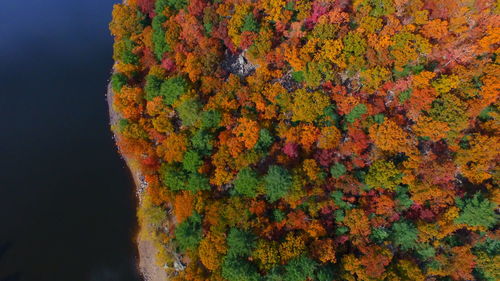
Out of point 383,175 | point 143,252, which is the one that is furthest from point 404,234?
point 143,252

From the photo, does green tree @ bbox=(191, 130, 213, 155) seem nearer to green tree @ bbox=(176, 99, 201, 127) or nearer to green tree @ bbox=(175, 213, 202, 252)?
green tree @ bbox=(176, 99, 201, 127)

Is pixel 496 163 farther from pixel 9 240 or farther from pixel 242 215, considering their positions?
pixel 9 240

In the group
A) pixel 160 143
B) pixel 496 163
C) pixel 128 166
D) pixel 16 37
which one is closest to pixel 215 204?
pixel 160 143

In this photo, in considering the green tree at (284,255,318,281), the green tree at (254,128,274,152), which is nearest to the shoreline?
the green tree at (284,255,318,281)

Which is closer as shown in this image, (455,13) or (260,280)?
(260,280)

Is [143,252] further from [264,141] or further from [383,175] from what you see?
[383,175]
